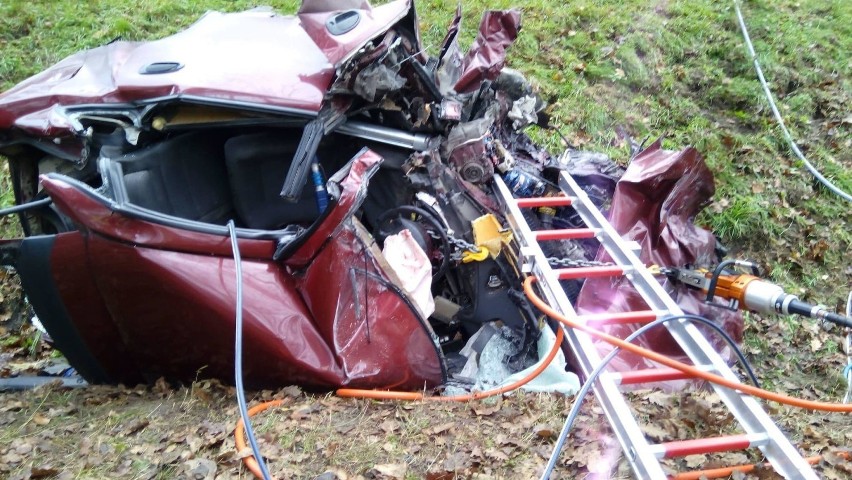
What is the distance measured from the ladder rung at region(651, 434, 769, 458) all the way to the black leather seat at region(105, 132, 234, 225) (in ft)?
7.29

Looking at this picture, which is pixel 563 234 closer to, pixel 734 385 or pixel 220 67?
pixel 734 385

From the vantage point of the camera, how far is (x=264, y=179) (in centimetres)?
350

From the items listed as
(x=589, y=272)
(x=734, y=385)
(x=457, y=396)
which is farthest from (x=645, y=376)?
(x=457, y=396)

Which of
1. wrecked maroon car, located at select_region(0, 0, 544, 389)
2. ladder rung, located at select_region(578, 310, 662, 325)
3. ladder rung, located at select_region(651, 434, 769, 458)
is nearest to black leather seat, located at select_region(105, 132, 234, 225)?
wrecked maroon car, located at select_region(0, 0, 544, 389)

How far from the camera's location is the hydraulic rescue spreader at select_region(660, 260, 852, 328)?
2475mm

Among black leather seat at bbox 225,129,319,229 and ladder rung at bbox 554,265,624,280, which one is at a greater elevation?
black leather seat at bbox 225,129,319,229

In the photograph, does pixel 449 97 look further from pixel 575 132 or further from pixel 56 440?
pixel 56 440

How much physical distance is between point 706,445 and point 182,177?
8.49 ft

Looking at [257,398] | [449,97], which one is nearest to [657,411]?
[257,398]

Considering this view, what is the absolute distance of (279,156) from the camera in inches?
136

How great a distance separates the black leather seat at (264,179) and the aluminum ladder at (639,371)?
114 cm

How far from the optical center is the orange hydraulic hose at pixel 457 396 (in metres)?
2.83

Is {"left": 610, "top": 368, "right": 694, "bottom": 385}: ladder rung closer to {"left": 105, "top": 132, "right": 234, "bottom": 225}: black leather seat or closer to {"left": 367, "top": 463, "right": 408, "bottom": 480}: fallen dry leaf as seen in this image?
{"left": 367, "top": 463, "right": 408, "bottom": 480}: fallen dry leaf

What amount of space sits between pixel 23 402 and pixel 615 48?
18.2ft
